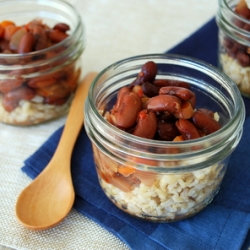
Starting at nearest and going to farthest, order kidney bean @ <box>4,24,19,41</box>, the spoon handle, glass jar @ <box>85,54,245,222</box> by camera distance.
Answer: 1. glass jar @ <box>85,54,245,222</box>
2. the spoon handle
3. kidney bean @ <box>4,24,19,41</box>

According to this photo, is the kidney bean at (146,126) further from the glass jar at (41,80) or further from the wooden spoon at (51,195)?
the glass jar at (41,80)

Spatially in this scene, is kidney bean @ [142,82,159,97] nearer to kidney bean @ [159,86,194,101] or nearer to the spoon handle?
kidney bean @ [159,86,194,101]

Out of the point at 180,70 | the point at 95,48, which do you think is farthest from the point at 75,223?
the point at 95,48

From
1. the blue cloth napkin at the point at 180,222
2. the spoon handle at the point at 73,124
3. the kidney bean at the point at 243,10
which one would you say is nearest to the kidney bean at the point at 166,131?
the blue cloth napkin at the point at 180,222

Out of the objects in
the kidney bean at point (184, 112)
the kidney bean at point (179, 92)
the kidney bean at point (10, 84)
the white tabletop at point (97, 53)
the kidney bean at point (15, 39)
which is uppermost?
the kidney bean at point (179, 92)

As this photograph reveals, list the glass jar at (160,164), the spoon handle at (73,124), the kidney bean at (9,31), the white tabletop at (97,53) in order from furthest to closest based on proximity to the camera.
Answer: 1. the kidney bean at (9,31)
2. the spoon handle at (73,124)
3. the white tabletop at (97,53)
4. the glass jar at (160,164)

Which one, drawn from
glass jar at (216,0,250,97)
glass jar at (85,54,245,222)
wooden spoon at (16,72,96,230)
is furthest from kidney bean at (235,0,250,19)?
wooden spoon at (16,72,96,230)
